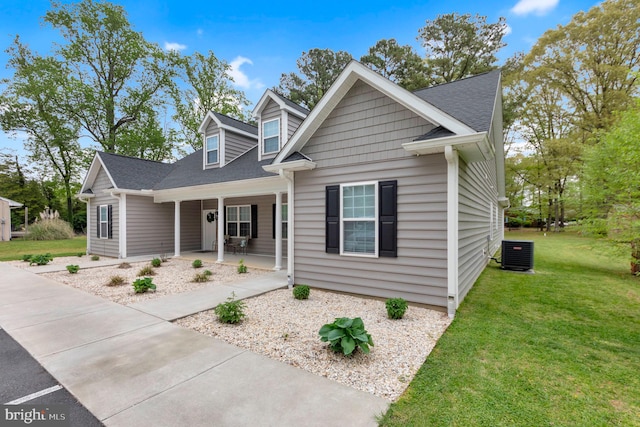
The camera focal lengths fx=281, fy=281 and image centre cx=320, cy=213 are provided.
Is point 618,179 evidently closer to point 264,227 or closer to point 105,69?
point 264,227

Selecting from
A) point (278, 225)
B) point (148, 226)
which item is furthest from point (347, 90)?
point (148, 226)

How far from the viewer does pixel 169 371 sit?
296cm

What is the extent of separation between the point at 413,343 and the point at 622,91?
28.2 m

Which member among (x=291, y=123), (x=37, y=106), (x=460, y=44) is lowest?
(x=291, y=123)

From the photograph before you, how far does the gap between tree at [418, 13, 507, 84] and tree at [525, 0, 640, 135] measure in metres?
4.52

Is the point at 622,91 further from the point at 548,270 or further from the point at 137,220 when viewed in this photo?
the point at 137,220

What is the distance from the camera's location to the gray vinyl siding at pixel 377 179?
496 cm

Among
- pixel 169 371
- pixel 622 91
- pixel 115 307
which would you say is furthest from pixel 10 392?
pixel 622 91

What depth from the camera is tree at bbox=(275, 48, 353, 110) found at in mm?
21812

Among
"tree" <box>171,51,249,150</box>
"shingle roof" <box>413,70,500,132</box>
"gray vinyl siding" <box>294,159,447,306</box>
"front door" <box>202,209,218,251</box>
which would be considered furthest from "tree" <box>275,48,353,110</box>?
"gray vinyl siding" <box>294,159,447,306</box>

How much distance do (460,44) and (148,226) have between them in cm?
2321

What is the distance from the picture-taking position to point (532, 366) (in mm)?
3162

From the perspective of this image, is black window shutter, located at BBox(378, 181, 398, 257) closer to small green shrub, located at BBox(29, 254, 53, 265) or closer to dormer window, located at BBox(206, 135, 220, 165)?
dormer window, located at BBox(206, 135, 220, 165)

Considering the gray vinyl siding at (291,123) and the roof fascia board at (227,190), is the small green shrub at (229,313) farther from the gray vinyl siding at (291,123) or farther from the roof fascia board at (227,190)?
the gray vinyl siding at (291,123)
